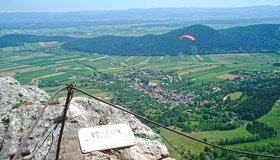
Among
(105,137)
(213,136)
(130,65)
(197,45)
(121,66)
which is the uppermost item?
(105,137)

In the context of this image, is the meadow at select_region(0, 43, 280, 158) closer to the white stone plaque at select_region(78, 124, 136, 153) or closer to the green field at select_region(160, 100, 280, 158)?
the green field at select_region(160, 100, 280, 158)

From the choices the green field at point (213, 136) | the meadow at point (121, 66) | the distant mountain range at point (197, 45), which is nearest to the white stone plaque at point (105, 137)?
the green field at point (213, 136)

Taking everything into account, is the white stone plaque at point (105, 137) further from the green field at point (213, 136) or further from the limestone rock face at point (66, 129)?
the green field at point (213, 136)

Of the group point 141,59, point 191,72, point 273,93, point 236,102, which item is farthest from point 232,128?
point 141,59

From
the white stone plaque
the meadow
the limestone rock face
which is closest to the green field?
the meadow

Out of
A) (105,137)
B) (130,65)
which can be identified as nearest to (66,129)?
(105,137)

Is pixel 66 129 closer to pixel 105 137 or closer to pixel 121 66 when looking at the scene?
pixel 105 137

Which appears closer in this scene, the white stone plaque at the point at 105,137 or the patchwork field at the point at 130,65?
the white stone plaque at the point at 105,137

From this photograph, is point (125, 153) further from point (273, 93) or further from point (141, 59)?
point (141, 59)
